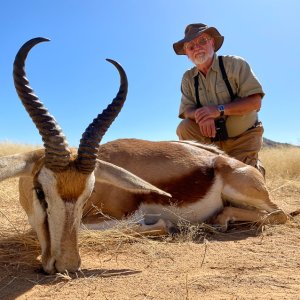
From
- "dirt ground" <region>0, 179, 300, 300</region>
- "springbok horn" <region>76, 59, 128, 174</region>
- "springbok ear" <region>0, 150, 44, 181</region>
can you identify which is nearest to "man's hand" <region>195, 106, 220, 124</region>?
"dirt ground" <region>0, 179, 300, 300</region>

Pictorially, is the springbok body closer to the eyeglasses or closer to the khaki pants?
the khaki pants

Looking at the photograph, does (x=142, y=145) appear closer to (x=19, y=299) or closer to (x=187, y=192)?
(x=187, y=192)

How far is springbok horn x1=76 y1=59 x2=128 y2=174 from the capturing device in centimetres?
365

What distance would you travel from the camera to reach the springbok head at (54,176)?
11.1 ft

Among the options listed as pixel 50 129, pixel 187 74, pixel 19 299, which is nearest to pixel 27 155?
pixel 50 129

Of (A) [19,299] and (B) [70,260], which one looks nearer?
(A) [19,299]

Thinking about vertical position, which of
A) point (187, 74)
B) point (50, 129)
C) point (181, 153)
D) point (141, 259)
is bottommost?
point (141, 259)

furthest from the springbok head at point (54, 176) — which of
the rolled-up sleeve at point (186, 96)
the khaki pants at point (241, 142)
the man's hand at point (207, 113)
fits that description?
the rolled-up sleeve at point (186, 96)

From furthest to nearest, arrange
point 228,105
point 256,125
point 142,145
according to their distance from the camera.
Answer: point 256,125
point 228,105
point 142,145

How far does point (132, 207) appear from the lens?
207 inches

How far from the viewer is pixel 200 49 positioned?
7.72 metres

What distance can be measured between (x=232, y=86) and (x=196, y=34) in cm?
117

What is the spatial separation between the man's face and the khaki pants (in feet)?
3.81

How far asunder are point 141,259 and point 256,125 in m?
4.56
